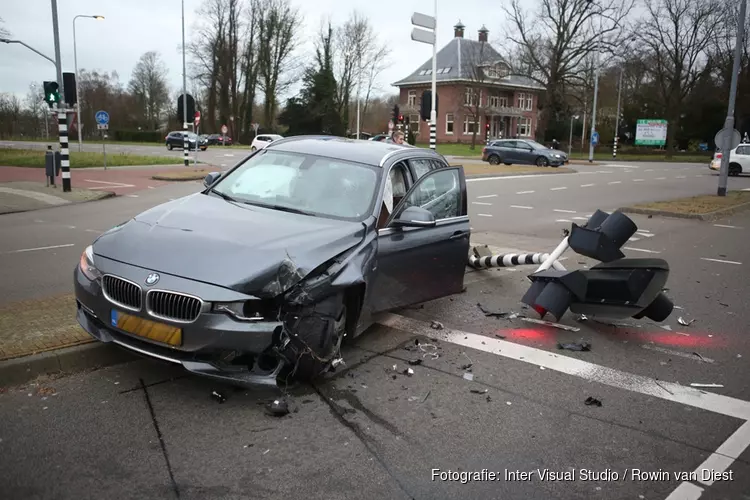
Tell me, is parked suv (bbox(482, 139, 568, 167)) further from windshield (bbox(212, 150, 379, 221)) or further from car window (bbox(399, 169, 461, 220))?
windshield (bbox(212, 150, 379, 221))

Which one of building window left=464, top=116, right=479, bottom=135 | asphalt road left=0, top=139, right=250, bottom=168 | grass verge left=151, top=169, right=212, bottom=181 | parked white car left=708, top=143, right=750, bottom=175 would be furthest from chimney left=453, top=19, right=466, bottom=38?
grass verge left=151, top=169, right=212, bottom=181

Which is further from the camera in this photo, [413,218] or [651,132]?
[651,132]

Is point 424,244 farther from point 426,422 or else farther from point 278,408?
point 278,408

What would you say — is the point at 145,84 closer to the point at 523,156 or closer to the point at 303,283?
the point at 523,156

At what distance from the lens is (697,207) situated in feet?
52.5

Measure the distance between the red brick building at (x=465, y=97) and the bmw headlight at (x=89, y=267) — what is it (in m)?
67.6

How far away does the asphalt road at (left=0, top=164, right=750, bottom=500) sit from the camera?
3219 millimetres

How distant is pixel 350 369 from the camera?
480 cm

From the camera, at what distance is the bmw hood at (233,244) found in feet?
12.9

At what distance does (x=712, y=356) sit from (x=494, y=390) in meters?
2.30

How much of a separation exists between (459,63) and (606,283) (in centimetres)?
7628

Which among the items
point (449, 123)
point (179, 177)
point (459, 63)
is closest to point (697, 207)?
point (179, 177)

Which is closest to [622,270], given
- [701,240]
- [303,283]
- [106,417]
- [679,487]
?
[679,487]

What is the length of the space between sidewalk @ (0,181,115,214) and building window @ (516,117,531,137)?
77.3 m
